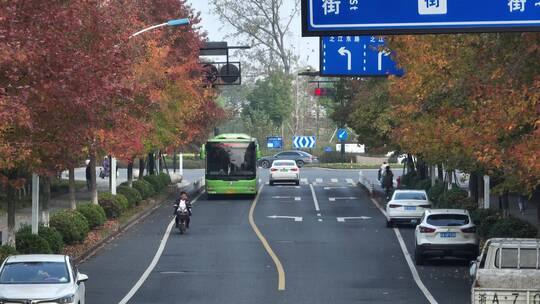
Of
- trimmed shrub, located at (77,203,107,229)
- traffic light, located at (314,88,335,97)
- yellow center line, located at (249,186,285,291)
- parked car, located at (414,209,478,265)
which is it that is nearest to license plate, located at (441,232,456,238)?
parked car, located at (414,209,478,265)

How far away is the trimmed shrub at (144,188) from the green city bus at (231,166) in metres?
3.17

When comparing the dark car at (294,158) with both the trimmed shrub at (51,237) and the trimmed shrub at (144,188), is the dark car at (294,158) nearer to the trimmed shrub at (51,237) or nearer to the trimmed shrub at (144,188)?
the trimmed shrub at (144,188)

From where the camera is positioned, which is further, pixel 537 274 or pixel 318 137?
pixel 318 137

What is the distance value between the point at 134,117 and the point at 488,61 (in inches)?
896

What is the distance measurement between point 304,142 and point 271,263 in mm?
84443

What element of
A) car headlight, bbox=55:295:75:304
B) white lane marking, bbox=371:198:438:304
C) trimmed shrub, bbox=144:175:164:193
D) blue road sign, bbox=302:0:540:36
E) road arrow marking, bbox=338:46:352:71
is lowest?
white lane marking, bbox=371:198:438:304

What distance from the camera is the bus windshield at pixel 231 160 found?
194 ft

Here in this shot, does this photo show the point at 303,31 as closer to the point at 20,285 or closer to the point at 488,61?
the point at 488,61

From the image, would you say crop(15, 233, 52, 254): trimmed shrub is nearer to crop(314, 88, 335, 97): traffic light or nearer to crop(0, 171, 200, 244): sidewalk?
crop(0, 171, 200, 244): sidewalk

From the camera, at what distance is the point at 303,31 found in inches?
638

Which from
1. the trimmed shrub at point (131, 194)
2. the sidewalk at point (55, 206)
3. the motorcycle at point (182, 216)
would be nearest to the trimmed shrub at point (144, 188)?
the trimmed shrub at point (131, 194)

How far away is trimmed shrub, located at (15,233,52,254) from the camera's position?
29891 millimetres

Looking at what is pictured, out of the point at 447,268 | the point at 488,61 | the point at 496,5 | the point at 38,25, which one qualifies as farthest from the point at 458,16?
the point at 447,268

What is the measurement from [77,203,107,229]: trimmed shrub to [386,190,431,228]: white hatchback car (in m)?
10.6
